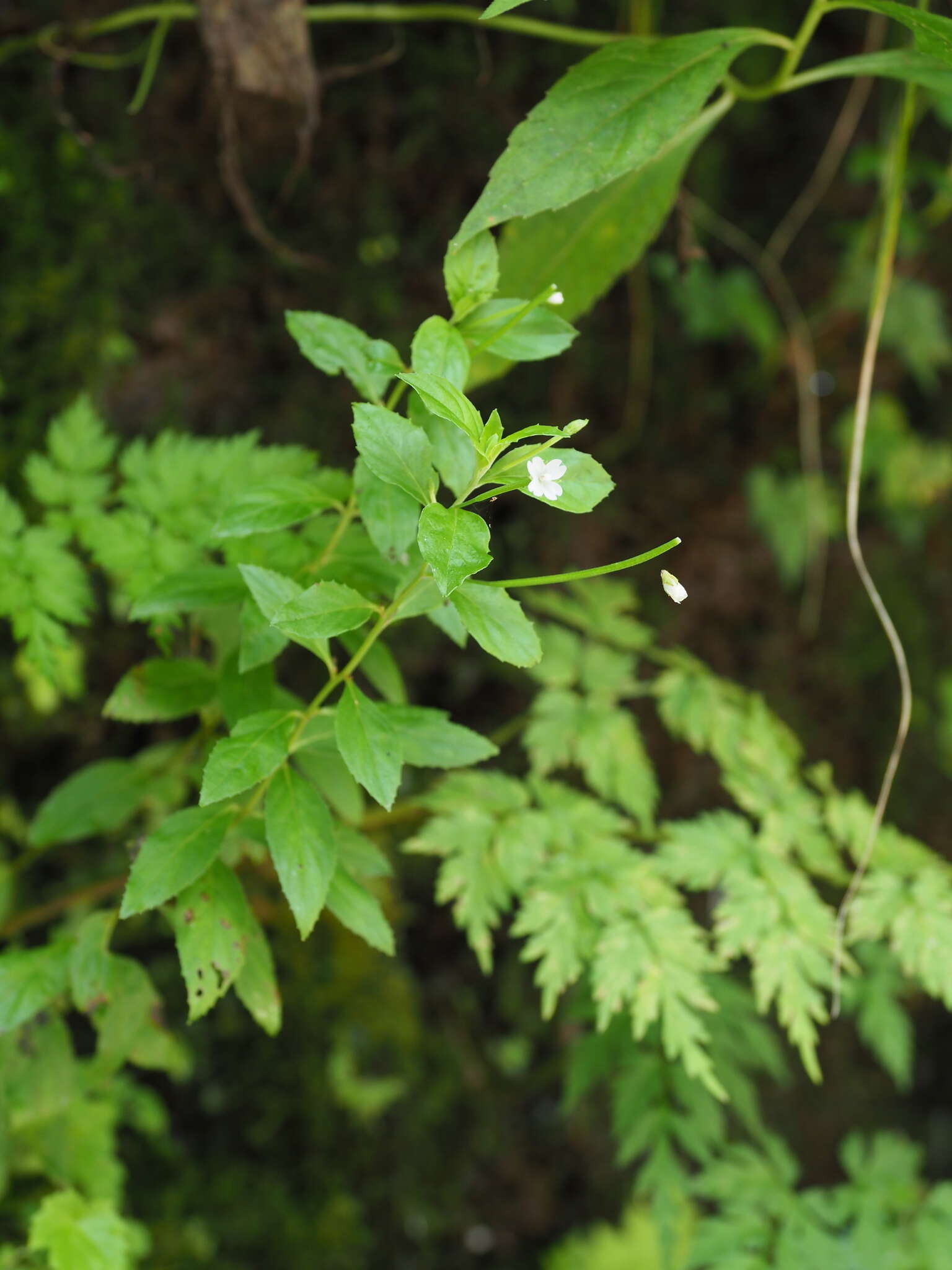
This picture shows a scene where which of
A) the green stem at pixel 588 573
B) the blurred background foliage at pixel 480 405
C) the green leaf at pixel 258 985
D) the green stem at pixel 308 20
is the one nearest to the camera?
the green stem at pixel 588 573

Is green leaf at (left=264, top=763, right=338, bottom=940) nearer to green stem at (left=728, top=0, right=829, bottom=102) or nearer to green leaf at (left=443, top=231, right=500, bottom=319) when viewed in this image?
green leaf at (left=443, top=231, right=500, bottom=319)

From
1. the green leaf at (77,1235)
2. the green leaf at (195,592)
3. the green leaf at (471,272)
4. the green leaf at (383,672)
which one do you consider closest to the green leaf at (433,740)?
the green leaf at (383,672)

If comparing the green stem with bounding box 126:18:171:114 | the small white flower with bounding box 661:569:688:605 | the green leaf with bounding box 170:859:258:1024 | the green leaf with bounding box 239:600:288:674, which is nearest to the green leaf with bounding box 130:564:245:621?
the green leaf with bounding box 239:600:288:674

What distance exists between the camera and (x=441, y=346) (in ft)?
3.38

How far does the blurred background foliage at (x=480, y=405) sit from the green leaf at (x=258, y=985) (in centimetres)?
97

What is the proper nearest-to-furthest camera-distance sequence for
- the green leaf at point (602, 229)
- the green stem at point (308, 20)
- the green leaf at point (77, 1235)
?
1. the green leaf at point (77, 1235)
2. the green leaf at point (602, 229)
3. the green stem at point (308, 20)

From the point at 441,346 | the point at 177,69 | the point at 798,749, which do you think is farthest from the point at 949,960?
the point at 177,69

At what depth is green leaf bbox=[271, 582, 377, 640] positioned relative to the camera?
3.09ft

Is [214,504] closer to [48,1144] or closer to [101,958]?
[101,958]

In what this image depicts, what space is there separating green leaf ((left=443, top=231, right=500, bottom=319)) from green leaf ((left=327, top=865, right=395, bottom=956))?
26.8 inches

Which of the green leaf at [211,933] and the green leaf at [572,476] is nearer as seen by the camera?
the green leaf at [572,476]

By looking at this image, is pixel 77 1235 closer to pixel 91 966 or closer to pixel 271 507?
pixel 91 966

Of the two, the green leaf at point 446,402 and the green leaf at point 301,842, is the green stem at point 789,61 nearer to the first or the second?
the green leaf at point 446,402

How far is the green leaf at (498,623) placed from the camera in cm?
92
